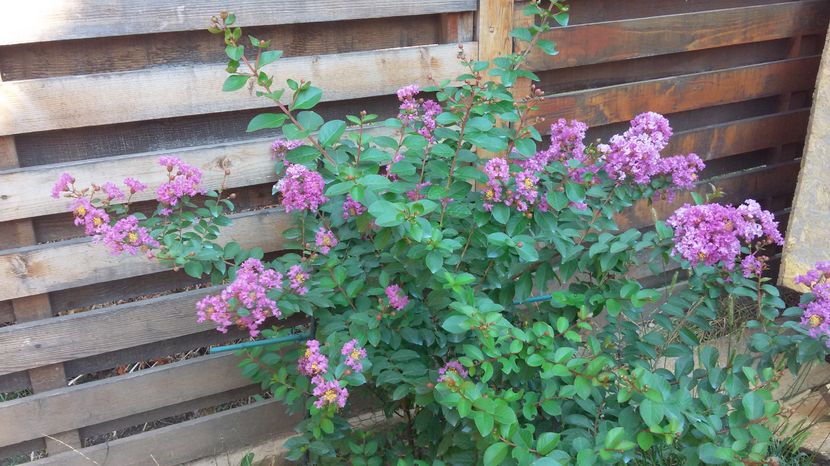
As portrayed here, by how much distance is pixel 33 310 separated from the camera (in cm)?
208

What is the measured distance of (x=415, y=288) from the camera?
1878 millimetres

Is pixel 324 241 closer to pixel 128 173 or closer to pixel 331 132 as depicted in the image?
pixel 331 132

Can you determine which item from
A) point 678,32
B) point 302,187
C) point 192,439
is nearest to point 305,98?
point 302,187

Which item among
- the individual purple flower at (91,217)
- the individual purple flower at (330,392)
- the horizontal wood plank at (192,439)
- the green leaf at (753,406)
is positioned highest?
the individual purple flower at (91,217)

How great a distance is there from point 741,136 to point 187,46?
2.38 m

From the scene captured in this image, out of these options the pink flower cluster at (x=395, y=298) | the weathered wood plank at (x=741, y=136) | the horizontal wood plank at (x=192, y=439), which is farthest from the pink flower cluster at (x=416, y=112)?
the weathered wood plank at (x=741, y=136)

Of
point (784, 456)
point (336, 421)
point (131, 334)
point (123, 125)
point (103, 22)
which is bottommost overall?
point (784, 456)

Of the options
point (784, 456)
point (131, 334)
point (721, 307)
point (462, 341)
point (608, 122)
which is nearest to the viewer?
point (462, 341)

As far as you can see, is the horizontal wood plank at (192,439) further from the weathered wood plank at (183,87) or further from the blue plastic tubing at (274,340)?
the weathered wood plank at (183,87)

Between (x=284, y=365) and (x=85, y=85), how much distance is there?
0.93 meters

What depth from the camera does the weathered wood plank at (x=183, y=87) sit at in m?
1.88

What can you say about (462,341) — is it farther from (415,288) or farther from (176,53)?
(176,53)

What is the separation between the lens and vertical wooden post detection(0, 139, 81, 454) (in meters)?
1.92

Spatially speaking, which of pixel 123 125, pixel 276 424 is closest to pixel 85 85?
pixel 123 125
